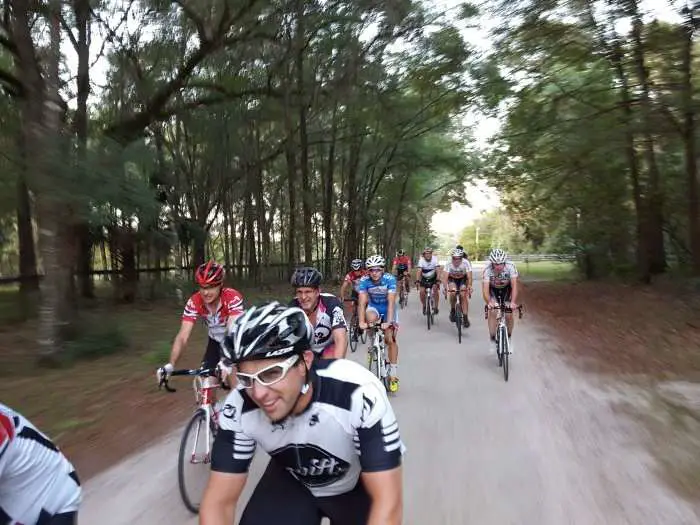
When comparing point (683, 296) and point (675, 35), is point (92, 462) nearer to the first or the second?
point (675, 35)

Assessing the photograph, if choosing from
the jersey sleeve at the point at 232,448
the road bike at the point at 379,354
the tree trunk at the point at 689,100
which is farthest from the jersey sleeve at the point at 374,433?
the tree trunk at the point at 689,100

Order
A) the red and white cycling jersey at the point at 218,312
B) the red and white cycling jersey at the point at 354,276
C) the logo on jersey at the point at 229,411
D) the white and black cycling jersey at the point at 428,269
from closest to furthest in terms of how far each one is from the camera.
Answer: the logo on jersey at the point at 229,411
the red and white cycling jersey at the point at 218,312
the red and white cycling jersey at the point at 354,276
the white and black cycling jersey at the point at 428,269

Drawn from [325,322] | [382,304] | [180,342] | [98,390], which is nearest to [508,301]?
[382,304]

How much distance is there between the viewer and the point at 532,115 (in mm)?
16625

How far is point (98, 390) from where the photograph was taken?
7953 mm

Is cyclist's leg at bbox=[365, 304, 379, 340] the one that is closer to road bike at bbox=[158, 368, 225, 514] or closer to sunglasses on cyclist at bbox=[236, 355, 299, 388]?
road bike at bbox=[158, 368, 225, 514]

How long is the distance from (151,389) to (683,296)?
13.3 m

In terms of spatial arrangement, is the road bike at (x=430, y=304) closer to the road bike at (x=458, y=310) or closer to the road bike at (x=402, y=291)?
the road bike at (x=458, y=310)

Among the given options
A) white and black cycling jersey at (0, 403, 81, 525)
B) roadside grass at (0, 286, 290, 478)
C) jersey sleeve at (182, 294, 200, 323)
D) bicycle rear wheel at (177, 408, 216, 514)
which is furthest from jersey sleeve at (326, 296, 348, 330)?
white and black cycling jersey at (0, 403, 81, 525)

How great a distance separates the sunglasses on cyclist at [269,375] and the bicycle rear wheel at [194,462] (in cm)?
249

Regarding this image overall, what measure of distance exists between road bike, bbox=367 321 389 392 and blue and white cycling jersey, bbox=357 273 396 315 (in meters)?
0.34

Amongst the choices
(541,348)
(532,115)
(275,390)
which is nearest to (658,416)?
(541,348)

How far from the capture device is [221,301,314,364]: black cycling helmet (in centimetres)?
222

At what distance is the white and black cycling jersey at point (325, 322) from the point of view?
5539 millimetres
